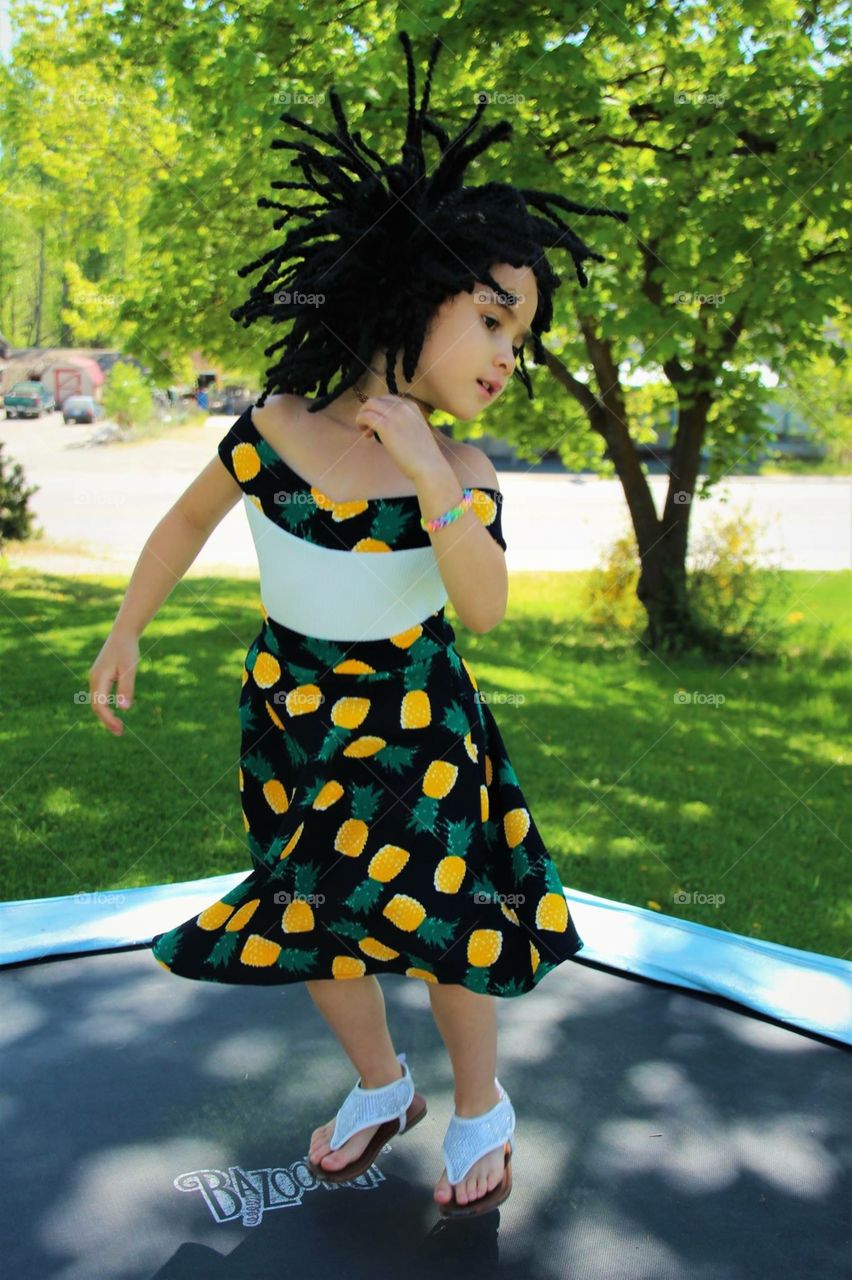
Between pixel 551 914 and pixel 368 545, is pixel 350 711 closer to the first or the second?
pixel 368 545

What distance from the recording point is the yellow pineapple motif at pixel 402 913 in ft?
4.96

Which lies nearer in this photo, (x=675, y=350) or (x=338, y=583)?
(x=338, y=583)

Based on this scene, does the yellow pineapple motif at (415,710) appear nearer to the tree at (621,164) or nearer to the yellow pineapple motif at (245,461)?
the yellow pineapple motif at (245,461)

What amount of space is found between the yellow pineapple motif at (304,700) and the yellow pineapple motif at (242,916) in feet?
0.86

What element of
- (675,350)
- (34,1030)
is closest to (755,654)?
(675,350)

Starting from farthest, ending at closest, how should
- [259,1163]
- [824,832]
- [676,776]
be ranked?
[676,776] < [824,832] < [259,1163]

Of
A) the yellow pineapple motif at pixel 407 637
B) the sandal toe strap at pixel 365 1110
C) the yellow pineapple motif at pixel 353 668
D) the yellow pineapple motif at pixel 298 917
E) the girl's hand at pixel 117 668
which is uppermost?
the yellow pineapple motif at pixel 407 637

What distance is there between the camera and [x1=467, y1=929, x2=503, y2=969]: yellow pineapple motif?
154 centimetres

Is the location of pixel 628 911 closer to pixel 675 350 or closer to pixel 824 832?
pixel 824 832

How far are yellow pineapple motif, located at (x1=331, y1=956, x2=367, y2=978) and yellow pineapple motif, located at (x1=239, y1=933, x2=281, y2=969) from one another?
76 millimetres

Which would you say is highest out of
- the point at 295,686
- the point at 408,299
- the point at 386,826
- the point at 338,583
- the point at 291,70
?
the point at 291,70

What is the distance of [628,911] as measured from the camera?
2557 mm

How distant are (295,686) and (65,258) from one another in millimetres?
6772

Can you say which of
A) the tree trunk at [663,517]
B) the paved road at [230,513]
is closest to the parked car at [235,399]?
the paved road at [230,513]
